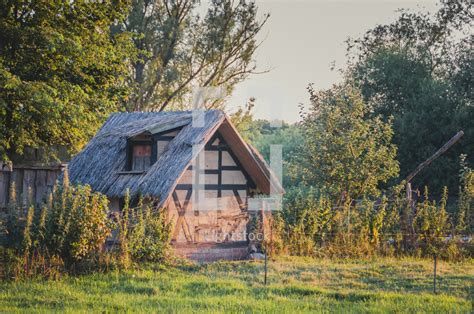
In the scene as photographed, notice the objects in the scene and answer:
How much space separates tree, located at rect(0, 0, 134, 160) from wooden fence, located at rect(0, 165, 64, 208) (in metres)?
0.69

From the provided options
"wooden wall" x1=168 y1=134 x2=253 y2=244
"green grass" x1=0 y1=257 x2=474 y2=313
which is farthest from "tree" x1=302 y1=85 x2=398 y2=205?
"green grass" x1=0 y1=257 x2=474 y2=313

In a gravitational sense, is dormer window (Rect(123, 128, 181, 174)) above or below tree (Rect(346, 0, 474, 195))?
below

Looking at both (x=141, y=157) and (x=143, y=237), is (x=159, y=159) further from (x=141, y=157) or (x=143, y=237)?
(x=143, y=237)

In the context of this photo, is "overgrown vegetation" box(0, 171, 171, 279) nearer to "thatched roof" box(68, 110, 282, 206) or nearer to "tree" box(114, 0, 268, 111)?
"thatched roof" box(68, 110, 282, 206)

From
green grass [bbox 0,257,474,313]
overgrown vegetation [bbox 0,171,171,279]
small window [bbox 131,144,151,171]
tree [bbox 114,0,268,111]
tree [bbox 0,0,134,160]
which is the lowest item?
green grass [bbox 0,257,474,313]

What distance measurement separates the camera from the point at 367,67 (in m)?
33.5

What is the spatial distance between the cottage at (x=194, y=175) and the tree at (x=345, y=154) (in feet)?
8.01

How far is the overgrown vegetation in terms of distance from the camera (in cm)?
1493

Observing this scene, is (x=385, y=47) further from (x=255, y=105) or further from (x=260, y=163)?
(x=260, y=163)

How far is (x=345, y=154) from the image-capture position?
75.4 ft

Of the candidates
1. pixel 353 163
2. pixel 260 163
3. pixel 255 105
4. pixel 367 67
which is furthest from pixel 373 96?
pixel 260 163

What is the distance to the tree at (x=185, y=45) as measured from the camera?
34188mm

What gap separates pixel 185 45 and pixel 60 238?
21116 millimetres

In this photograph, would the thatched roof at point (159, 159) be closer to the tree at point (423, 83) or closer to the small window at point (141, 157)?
the small window at point (141, 157)
